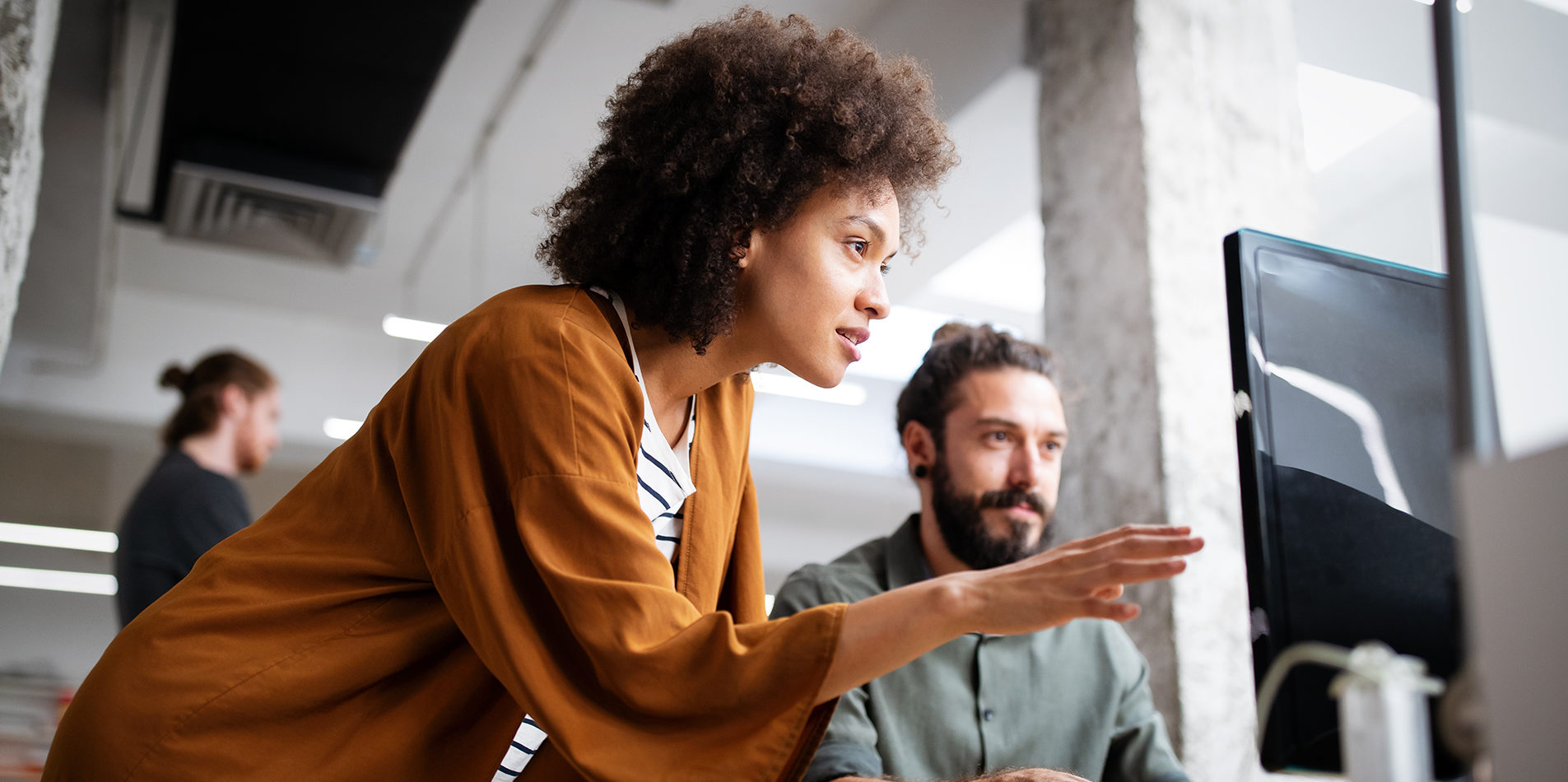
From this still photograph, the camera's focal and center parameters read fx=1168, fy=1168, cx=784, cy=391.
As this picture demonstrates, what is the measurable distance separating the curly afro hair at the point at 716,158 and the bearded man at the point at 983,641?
0.63 meters

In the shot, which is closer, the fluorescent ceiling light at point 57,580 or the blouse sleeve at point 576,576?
the blouse sleeve at point 576,576

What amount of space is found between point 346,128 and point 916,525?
249cm

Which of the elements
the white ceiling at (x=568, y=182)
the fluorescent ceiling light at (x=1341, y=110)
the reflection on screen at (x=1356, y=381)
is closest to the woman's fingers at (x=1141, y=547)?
the reflection on screen at (x=1356, y=381)

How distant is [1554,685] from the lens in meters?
0.54

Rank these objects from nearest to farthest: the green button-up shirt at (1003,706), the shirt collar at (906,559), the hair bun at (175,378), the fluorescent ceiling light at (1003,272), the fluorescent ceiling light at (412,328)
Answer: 1. the green button-up shirt at (1003,706)
2. the shirt collar at (906,559)
3. the hair bun at (175,378)
4. the fluorescent ceiling light at (1003,272)
5. the fluorescent ceiling light at (412,328)

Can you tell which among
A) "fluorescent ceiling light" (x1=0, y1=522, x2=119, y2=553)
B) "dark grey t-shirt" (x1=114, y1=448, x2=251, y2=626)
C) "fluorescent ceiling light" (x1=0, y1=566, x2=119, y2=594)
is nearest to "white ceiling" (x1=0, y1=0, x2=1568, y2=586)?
"fluorescent ceiling light" (x1=0, y1=522, x2=119, y2=553)

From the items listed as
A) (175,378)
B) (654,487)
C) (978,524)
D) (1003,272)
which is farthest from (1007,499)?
(1003,272)

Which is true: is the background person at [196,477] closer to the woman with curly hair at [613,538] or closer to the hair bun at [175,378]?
the hair bun at [175,378]

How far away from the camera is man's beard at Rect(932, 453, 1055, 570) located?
73.7 inches

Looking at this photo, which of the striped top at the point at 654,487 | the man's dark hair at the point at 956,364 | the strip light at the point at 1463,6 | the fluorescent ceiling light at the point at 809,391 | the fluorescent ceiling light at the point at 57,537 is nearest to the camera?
the strip light at the point at 1463,6

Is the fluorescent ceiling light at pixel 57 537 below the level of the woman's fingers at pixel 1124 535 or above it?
above

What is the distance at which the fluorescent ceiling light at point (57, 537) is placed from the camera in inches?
313

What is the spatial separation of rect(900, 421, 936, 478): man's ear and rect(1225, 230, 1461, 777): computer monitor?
108 centimetres

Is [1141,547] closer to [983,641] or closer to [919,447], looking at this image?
[983,641]
